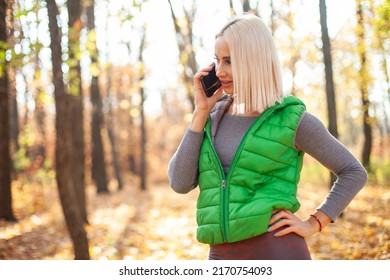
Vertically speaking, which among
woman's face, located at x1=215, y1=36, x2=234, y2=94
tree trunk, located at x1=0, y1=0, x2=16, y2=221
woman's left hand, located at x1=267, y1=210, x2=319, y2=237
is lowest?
tree trunk, located at x1=0, y1=0, x2=16, y2=221

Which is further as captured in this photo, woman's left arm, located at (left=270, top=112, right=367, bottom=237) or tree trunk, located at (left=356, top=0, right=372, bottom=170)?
tree trunk, located at (left=356, top=0, right=372, bottom=170)

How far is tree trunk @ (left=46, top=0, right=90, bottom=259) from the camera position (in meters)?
4.32

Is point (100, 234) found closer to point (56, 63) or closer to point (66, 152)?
point (66, 152)

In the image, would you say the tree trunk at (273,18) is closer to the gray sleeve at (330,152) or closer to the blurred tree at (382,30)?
the blurred tree at (382,30)

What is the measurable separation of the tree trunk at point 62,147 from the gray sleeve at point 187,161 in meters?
2.69

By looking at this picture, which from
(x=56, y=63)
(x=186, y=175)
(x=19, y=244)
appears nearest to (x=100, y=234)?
(x=19, y=244)

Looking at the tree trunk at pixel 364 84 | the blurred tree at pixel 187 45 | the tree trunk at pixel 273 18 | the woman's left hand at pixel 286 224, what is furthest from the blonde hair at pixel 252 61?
the tree trunk at pixel 273 18

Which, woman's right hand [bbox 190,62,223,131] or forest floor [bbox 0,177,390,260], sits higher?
woman's right hand [bbox 190,62,223,131]

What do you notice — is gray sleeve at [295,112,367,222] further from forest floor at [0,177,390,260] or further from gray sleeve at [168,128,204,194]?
forest floor at [0,177,390,260]

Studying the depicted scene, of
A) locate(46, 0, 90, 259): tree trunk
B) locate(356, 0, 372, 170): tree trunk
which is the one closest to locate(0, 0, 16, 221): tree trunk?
locate(46, 0, 90, 259): tree trunk

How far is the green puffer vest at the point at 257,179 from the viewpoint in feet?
6.16

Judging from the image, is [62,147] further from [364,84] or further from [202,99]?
[364,84]

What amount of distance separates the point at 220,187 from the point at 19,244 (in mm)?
5552

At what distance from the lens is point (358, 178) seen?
6.30ft
